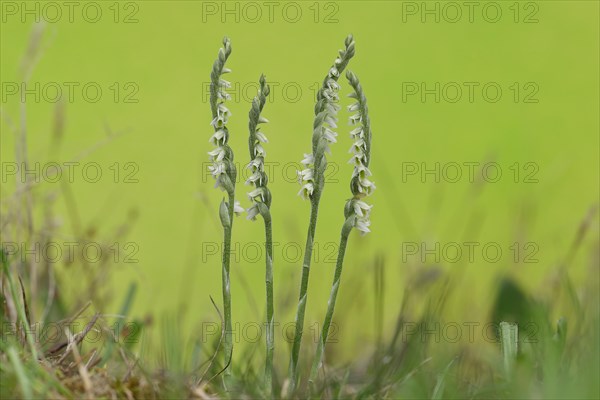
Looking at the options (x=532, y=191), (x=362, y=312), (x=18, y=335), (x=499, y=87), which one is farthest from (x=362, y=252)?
(x=18, y=335)

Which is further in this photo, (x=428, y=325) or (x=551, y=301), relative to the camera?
(x=551, y=301)

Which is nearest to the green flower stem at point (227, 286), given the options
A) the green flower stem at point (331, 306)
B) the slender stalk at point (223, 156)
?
the slender stalk at point (223, 156)

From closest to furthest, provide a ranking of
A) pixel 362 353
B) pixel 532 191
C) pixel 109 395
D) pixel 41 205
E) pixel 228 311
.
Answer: pixel 109 395 < pixel 228 311 < pixel 41 205 < pixel 362 353 < pixel 532 191

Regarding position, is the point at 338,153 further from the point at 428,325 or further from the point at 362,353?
the point at 428,325

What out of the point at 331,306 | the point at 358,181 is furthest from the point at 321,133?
the point at 331,306

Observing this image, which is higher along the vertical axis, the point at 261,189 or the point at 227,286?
the point at 261,189

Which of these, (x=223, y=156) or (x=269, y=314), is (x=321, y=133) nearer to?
(x=223, y=156)

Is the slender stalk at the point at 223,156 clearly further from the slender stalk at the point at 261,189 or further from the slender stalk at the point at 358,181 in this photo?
the slender stalk at the point at 358,181

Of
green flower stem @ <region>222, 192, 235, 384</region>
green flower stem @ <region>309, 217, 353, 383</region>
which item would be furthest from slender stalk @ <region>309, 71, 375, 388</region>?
green flower stem @ <region>222, 192, 235, 384</region>

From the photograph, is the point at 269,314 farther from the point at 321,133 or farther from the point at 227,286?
the point at 321,133

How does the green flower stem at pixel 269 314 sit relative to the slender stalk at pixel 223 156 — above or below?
below

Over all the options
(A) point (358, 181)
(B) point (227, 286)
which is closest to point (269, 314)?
(B) point (227, 286)
